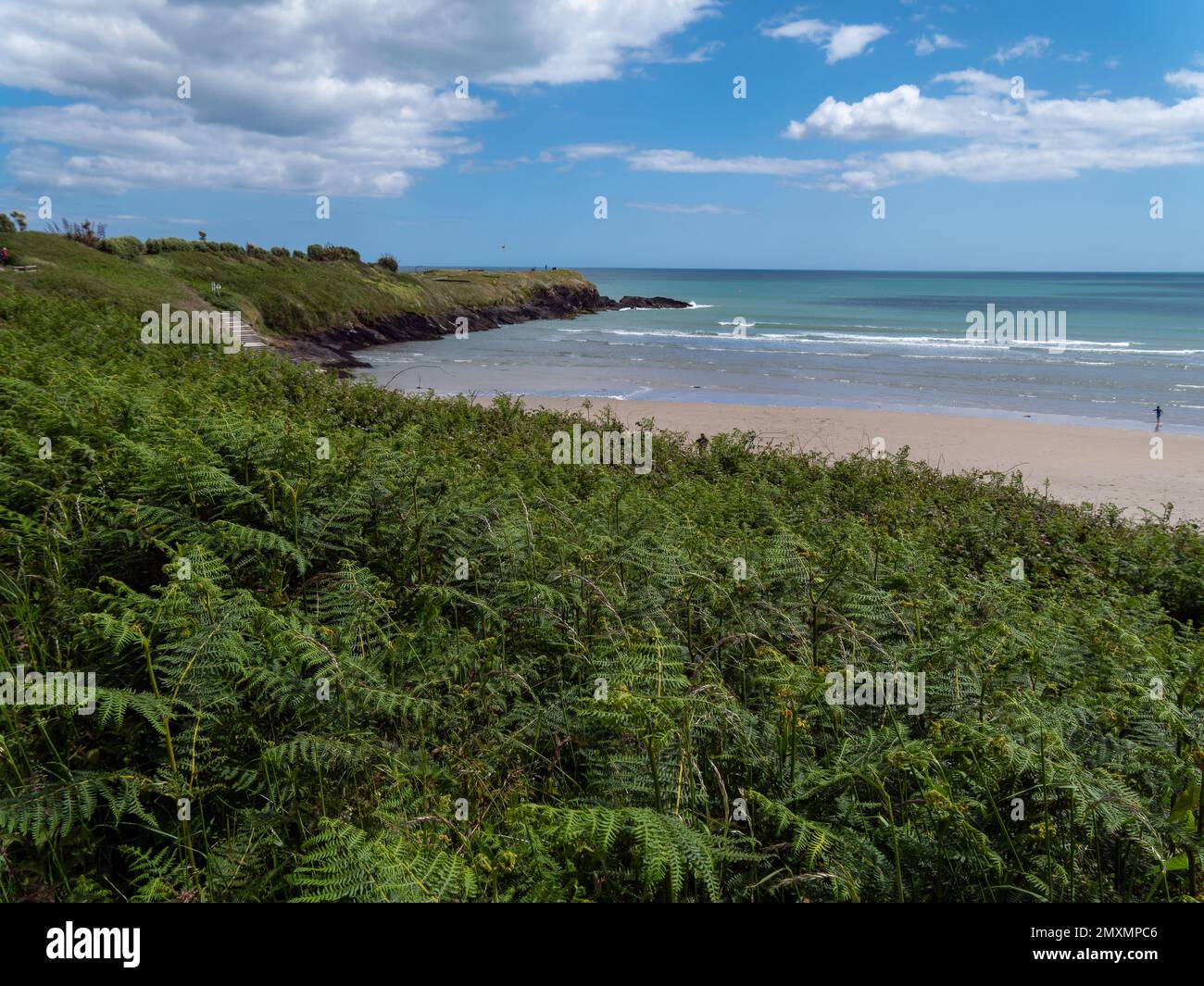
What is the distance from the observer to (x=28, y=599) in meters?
3.79

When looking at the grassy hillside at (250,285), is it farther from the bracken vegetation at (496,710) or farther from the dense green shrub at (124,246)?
the bracken vegetation at (496,710)

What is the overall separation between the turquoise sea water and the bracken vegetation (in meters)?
14.5

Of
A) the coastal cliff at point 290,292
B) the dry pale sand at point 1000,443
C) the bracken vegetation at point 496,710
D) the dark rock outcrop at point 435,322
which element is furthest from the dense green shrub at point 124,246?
the bracken vegetation at point 496,710

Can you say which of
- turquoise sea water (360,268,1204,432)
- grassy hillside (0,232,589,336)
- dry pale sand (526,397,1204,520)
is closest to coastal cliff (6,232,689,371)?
grassy hillside (0,232,589,336)

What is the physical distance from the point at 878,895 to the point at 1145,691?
1.85 meters

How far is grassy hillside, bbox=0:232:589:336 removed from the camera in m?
26.3

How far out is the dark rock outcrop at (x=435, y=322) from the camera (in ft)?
127

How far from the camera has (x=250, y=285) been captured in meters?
42.5

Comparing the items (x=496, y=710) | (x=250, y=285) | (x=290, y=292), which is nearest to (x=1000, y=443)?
(x=496, y=710)

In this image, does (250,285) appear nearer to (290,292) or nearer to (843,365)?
(290,292)

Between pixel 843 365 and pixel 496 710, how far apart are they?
4058 centimetres

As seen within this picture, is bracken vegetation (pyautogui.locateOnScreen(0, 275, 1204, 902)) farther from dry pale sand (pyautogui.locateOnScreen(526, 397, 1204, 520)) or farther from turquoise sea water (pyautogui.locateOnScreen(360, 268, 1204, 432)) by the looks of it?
turquoise sea water (pyautogui.locateOnScreen(360, 268, 1204, 432))

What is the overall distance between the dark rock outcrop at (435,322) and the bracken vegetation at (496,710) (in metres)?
21.8

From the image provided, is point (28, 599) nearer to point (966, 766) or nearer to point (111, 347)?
point (966, 766)
